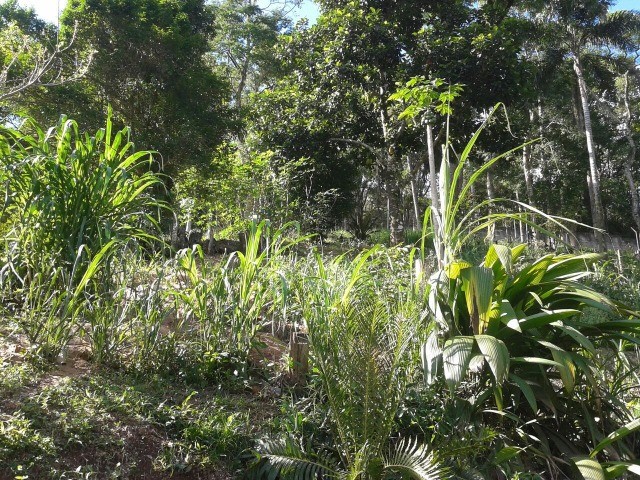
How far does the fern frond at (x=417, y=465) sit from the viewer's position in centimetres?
219

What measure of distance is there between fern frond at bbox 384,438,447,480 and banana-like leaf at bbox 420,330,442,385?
0.31 metres

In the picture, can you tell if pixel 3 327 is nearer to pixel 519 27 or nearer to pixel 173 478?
pixel 173 478

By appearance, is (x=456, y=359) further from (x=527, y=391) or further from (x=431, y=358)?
(x=527, y=391)

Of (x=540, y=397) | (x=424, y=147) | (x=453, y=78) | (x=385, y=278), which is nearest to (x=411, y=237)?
Answer: (x=424, y=147)

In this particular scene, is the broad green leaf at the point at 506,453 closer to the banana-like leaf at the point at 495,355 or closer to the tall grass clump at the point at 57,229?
the banana-like leaf at the point at 495,355

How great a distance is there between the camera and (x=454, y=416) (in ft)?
8.88

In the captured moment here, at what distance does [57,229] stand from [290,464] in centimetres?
180

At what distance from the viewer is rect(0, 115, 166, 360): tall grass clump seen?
2762mm

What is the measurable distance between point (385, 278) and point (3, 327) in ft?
7.36

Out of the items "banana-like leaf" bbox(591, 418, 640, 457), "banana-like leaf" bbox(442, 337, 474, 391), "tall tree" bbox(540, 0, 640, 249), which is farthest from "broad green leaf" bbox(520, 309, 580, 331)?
"tall tree" bbox(540, 0, 640, 249)

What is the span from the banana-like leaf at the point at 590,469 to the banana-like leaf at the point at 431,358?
74 cm

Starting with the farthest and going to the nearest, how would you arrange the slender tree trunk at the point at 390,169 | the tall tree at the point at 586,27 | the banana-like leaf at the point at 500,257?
the tall tree at the point at 586,27, the slender tree trunk at the point at 390,169, the banana-like leaf at the point at 500,257

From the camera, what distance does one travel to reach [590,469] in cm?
245

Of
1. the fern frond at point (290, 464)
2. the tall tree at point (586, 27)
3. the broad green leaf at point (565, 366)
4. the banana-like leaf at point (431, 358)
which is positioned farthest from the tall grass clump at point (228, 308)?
the tall tree at point (586, 27)
